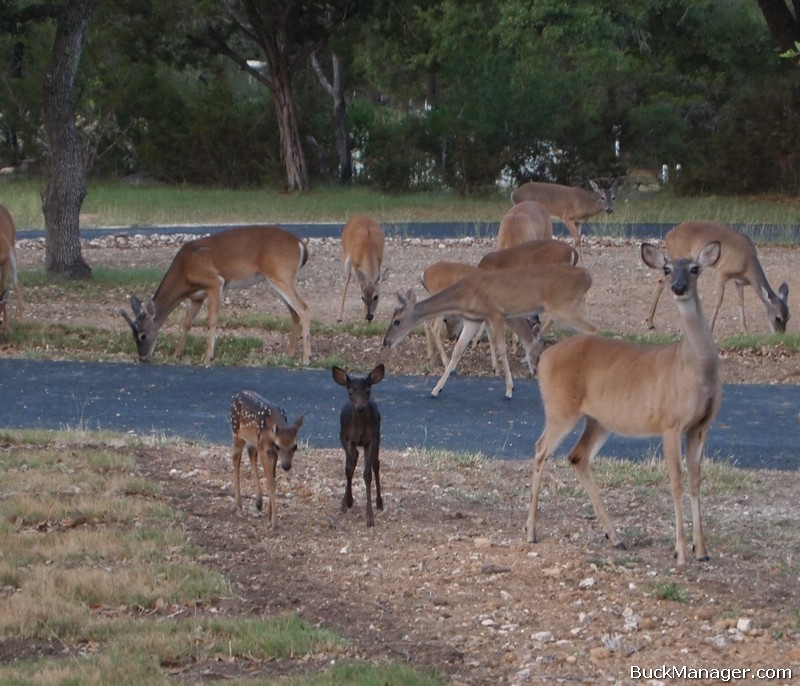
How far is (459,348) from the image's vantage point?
48.5 ft

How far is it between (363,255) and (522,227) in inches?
90.6

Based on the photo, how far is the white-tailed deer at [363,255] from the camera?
19.0 m

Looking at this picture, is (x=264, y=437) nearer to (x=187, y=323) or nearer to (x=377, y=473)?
(x=377, y=473)

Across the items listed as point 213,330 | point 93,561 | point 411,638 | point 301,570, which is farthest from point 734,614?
point 213,330

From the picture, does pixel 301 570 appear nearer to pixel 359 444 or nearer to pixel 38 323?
pixel 359 444

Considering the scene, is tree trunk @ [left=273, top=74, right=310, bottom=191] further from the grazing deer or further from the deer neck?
the deer neck

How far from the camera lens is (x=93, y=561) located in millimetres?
7746

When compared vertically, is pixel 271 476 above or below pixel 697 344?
below

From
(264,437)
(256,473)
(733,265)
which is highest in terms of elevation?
(733,265)

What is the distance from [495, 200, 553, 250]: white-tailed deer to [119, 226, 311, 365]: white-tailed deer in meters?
3.89

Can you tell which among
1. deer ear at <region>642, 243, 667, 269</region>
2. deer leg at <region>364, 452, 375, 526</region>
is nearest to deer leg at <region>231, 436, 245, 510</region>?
deer leg at <region>364, 452, 375, 526</region>

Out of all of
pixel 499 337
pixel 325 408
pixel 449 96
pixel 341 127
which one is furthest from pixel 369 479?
pixel 341 127

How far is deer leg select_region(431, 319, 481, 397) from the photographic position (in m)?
14.2

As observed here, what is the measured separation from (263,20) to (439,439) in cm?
2991
